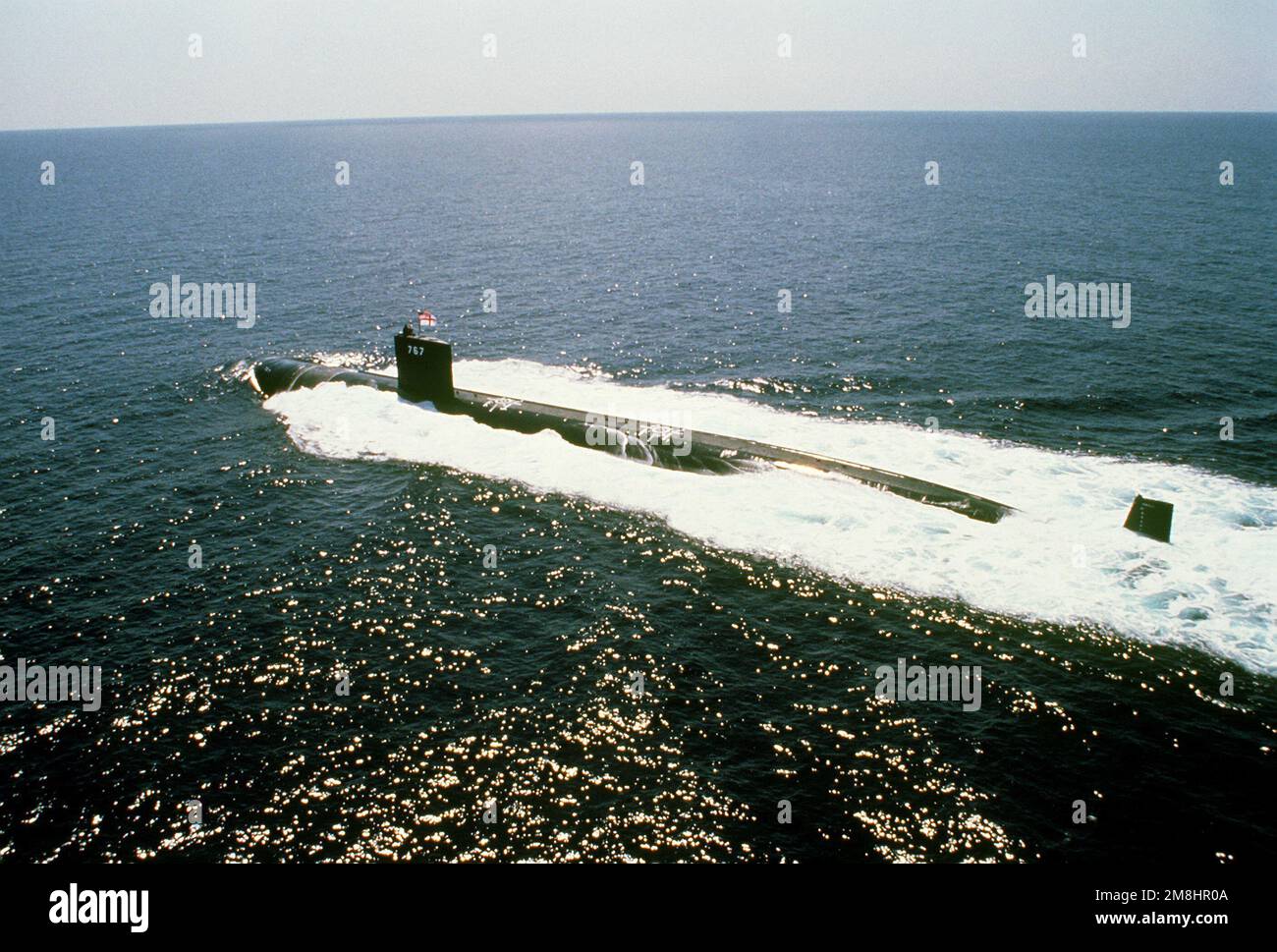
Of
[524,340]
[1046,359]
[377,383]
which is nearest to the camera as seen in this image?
[377,383]

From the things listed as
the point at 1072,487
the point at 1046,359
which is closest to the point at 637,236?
the point at 1046,359

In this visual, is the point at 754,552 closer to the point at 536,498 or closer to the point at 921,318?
the point at 536,498

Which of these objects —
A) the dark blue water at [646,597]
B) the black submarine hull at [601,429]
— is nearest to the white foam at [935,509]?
the dark blue water at [646,597]

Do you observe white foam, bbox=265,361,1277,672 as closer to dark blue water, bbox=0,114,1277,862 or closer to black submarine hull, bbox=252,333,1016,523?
dark blue water, bbox=0,114,1277,862

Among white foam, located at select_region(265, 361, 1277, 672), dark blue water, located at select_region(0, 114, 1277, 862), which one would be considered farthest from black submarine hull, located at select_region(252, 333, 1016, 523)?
dark blue water, located at select_region(0, 114, 1277, 862)

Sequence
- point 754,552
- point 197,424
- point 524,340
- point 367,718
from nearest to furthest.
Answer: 1. point 367,718
2. point 754,552
3. point 197,424
4. point 524,340
